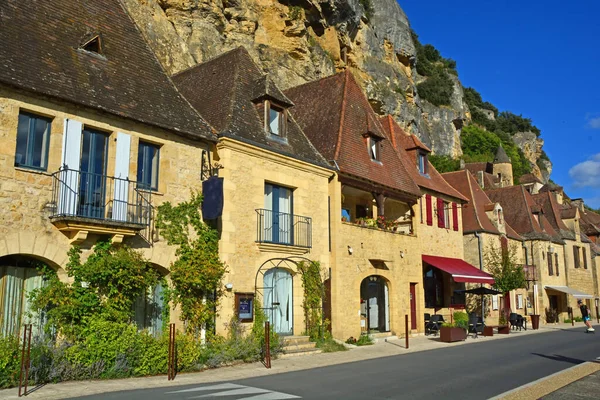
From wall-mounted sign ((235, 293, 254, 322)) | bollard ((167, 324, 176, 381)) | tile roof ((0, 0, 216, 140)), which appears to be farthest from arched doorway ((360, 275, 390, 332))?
bollard ((167, 324, 176, 381))

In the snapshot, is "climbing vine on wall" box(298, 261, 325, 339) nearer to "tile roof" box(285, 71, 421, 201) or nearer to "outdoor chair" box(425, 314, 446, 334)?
"tile roof" box(285, 71, 421, 201)

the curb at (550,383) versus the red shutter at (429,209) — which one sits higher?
the red shutter at (429,209)

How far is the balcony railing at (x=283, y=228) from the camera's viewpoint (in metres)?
16.8

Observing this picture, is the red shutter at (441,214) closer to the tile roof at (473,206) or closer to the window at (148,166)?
the tile roof at (473,206)

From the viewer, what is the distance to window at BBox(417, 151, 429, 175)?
89.1 feet

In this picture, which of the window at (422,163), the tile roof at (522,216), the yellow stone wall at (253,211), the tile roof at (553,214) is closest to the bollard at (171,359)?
the yellow stone wall at (253,211)

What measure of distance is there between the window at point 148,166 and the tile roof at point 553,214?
36.8m

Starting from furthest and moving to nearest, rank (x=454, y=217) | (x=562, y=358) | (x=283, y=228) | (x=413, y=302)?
(x=454, y=217) < (x=413, y=302) < (x=283, y=228) < (x=562, y=358)

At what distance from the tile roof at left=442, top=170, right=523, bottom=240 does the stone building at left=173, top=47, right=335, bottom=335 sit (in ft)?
49.4

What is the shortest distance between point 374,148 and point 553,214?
89.5ft

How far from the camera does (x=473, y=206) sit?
32344 mm

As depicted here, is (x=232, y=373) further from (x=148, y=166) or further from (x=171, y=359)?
(x=148, y=166)

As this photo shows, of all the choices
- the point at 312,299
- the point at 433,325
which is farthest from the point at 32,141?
the point at 433,325

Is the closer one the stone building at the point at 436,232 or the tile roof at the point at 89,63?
the tile roof at the point at 89,63
